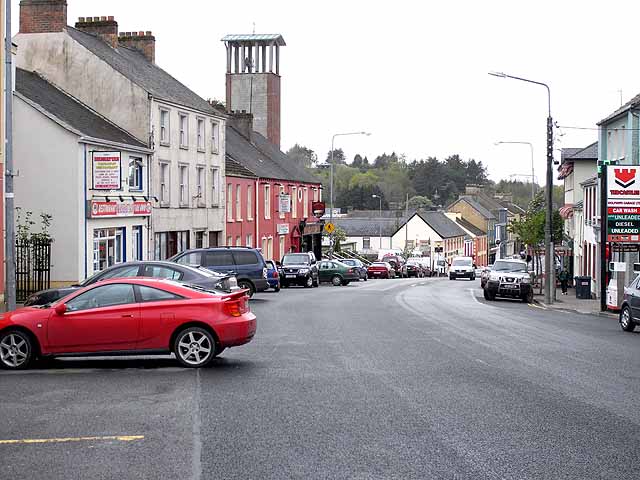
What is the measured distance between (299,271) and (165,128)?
9813 millimetres

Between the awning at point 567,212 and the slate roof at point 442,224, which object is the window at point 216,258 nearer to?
the awning at point 567,212

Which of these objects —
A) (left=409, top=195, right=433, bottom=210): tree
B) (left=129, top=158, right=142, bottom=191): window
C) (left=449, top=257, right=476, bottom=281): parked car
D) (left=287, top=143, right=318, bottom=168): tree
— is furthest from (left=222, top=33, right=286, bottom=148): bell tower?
(left=287, top=143, right=318, bottom=168): tree

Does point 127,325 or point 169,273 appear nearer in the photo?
point 127,325

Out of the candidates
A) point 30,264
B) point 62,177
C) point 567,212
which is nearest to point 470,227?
point 567,212

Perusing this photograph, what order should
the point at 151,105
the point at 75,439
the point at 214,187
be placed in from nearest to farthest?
the point at 75,439 → the point at 151,105 → the point at 214,187

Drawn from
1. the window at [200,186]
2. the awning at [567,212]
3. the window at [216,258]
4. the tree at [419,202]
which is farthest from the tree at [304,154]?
the window at [216,258]

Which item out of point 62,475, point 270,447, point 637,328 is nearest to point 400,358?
point 270,447

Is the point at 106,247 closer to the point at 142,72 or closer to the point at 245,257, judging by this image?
the point at 245,257

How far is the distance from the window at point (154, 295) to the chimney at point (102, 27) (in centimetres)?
3438

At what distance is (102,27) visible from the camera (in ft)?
151

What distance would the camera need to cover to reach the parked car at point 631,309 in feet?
76.2

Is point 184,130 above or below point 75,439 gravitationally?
above

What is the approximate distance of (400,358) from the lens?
1555 centimetres

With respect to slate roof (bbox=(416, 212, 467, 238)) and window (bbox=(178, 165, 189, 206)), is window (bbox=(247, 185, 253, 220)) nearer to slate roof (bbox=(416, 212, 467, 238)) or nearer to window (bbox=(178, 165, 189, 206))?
window (bbox=(178, 165, 189, 206))
